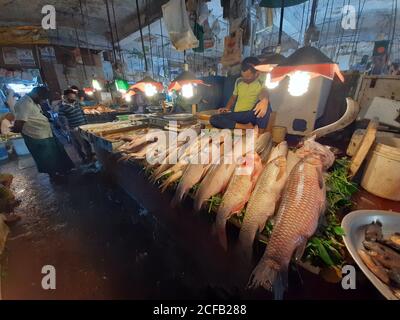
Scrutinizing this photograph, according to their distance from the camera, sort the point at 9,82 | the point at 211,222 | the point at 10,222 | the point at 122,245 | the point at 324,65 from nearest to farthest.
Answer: the point at 324,65, the point at 211,222, the point at 122,245, the point at 10,222, the point at 9,82

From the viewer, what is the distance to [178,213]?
2.50 meters

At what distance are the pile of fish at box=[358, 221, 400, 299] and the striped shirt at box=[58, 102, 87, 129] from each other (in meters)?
7.52

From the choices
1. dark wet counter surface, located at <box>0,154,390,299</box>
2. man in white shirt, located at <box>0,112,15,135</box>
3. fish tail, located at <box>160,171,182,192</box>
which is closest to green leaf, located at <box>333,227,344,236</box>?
dark wet counter surface, located at <box>0,154,390,299</box>

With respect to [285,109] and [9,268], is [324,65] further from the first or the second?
[9,268]

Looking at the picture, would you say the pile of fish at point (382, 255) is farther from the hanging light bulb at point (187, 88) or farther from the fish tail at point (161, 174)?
the hanging light bulb at point (187, 88)

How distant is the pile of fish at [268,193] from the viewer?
1259 mm

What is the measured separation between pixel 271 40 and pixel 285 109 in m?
10.9

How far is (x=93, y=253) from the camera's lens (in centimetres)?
305

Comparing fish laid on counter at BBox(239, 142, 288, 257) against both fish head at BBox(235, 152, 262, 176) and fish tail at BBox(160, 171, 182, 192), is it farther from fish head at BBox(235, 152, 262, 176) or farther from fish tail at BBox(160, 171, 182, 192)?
fish tail at BBox(160, 171, 182, 192)

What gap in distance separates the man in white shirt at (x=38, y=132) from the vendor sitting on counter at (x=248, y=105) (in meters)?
4.70

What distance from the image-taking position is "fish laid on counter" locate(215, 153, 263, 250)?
64.3 inches

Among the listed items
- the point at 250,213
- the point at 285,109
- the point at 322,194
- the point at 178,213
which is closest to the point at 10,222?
the point at 178,213

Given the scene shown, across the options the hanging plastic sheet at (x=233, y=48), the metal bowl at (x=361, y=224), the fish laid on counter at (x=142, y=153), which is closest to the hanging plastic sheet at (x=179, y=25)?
the hanging plastic sheet at (x=233, y=48)

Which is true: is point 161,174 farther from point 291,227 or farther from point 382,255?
point 382,255
